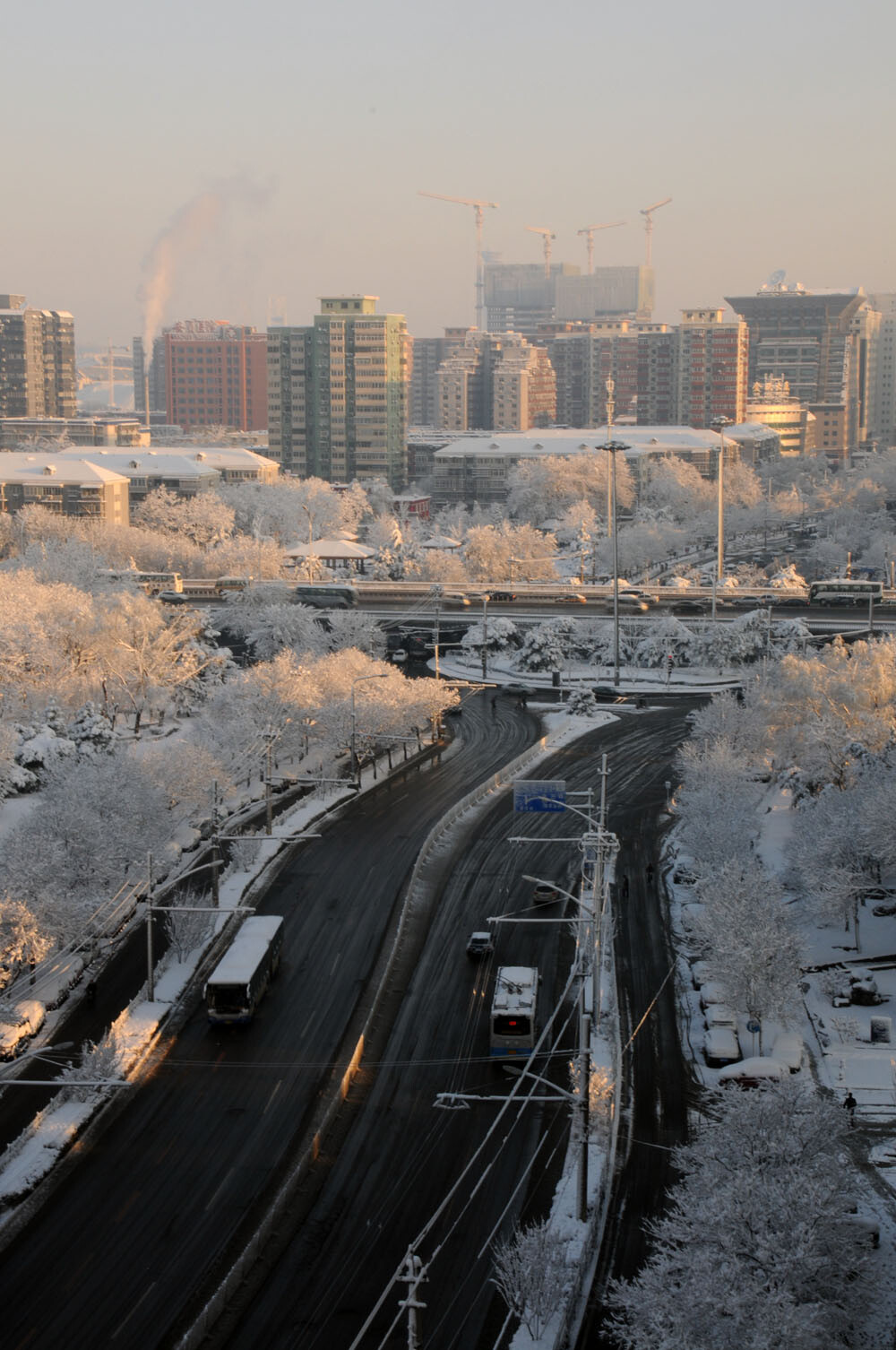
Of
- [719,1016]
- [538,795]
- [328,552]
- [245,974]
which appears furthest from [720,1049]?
[328,552]

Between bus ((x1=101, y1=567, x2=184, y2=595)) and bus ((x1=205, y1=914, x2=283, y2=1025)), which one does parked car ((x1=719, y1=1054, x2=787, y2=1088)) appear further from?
bus ((x1=101, y1=567, x2=184, y2=595))

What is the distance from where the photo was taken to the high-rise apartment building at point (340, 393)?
131 metres

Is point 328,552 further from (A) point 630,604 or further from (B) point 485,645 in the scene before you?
(B) point 485,645

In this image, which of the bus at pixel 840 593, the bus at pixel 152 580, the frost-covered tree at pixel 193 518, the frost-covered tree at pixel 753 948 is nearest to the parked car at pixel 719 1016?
the frost-covered tree at pixel 753 948

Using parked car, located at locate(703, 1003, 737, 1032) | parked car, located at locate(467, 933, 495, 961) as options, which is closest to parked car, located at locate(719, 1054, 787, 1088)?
parked car, located at locate(703, 1003, 737, 1032)

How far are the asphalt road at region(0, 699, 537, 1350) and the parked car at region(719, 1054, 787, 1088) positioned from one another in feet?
24.3

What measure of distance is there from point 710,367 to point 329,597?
10740 centimetres

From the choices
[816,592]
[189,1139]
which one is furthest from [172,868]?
[816,592]

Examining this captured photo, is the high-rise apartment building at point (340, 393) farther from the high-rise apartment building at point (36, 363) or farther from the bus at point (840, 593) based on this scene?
the bus at point (840, 593)

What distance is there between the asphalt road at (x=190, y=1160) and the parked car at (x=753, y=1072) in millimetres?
7393

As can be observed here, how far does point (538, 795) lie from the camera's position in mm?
31672

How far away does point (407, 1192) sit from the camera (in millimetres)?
21891

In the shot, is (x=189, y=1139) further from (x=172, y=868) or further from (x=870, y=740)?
(x=870, y=740)

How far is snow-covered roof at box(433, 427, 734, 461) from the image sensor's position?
436ft
